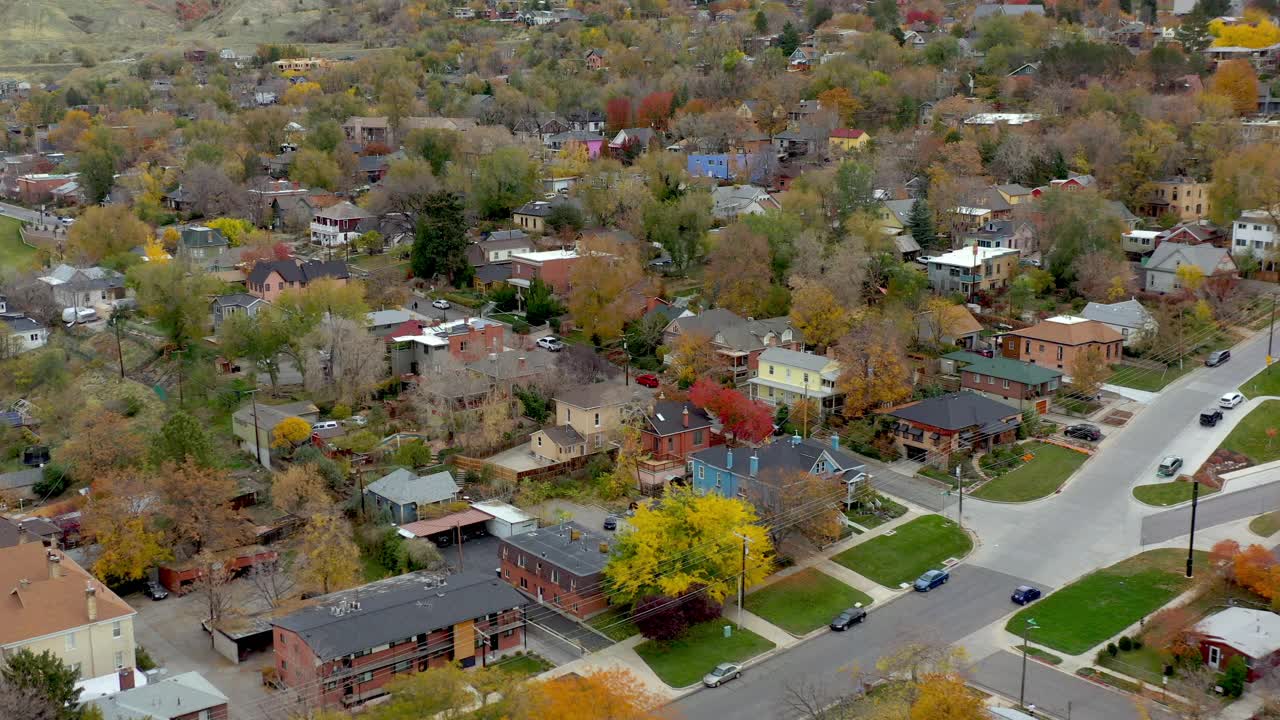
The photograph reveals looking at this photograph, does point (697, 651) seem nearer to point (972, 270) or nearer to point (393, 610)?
point (393, 610)

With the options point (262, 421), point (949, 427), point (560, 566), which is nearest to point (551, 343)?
point (262, 421)

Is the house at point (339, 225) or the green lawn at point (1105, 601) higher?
the house at point (339, 225)

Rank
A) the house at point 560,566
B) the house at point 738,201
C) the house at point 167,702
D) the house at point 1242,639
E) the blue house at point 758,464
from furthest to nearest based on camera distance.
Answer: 1. the house at point 738,201
2. the blue house at point 758,464
3. the house at point 560,566
4. the house at point 1242,639
5. the house at point 167,702

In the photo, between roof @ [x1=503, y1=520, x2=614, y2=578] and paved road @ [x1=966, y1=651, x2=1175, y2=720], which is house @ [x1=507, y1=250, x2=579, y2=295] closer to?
roof @ [x1=503, y1=520, x2=614, y2=578]

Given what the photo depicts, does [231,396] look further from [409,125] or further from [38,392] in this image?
[409,125]

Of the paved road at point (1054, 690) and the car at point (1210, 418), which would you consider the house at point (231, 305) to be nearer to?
the paved road at point (1054, 690)

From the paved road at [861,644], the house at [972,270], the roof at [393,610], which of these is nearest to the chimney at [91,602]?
the roof at [393,610]
